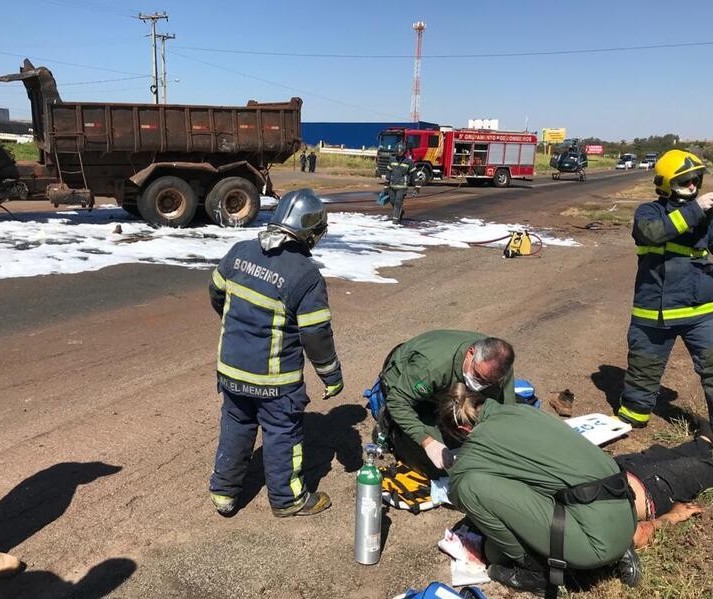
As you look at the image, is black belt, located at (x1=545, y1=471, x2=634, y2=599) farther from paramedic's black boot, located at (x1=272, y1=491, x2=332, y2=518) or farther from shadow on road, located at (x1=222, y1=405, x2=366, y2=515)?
shadow on road, located at (x1=222, y1=405, x2=366, y2=515)

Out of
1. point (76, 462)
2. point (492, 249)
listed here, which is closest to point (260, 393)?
point (76, 462)

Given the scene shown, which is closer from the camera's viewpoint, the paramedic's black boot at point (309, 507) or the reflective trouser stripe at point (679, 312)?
the paramedic's black boot at point (309, 507)

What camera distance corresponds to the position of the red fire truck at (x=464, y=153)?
2781 cm

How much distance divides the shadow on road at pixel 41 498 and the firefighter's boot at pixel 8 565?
20cm

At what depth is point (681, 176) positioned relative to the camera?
12.1ft

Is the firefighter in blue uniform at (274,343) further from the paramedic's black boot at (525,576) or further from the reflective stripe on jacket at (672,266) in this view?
the reflective stripe on jacket at (672,266)

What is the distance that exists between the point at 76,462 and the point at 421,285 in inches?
221

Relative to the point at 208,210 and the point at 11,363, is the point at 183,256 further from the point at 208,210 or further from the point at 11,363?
the point at 11,363

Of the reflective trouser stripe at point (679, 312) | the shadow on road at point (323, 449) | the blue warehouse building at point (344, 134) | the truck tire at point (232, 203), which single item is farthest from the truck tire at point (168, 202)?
the blue warehouse building at point (344, 134)

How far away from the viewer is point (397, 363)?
11.2ft

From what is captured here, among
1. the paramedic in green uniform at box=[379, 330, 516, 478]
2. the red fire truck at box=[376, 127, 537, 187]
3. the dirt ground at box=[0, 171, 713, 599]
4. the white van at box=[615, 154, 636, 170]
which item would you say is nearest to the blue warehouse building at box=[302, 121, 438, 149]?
the white van at box=[615, 154, 636, 170]

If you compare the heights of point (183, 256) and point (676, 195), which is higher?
point (676, 195)

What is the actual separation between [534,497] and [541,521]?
9cm

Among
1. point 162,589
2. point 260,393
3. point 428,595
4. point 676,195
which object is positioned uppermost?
point 676,195
